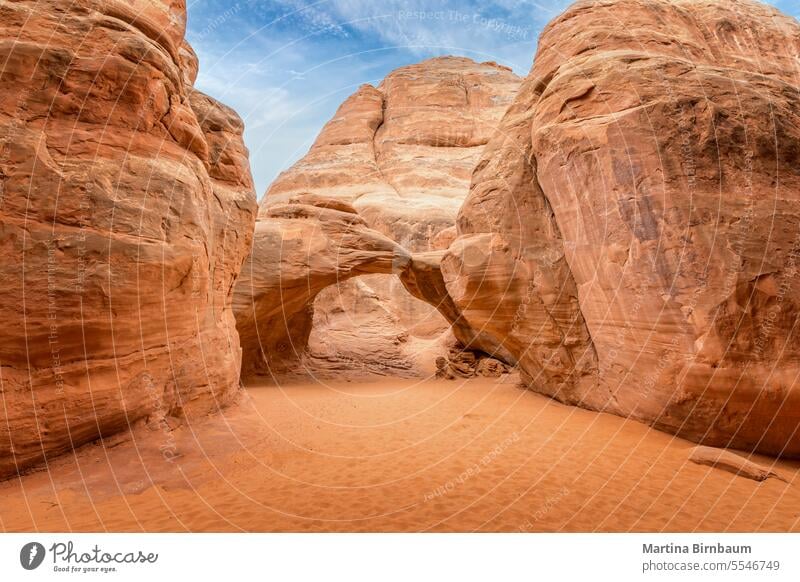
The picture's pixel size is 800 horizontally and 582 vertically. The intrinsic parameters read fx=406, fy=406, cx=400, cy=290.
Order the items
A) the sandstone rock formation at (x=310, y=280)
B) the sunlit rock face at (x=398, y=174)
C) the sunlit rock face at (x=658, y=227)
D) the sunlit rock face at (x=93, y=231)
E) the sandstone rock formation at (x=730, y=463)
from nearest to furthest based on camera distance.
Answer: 1. the sunlit rock face at (x=93, y=231)
2. the sandstone rock formation at (x=730, y=463)
3. the sunlit rock face at (x=658, y=227)
4. the sandstone rock formation at (x=310, y=280)
5. the sunlit rock face at (x=398, y=174)

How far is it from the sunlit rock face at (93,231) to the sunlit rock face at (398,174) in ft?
32.8

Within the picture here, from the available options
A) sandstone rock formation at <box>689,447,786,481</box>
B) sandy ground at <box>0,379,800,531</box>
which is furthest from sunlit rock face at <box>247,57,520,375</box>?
sandstone rock formation at <box>689,447,786,481</box>

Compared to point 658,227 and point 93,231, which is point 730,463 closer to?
point 658,227

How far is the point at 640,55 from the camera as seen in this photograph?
8.08 m

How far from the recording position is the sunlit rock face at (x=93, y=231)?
5152mm

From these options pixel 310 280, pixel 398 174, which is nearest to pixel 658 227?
pixel 310 280

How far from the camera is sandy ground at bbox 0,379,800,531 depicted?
14.1ft

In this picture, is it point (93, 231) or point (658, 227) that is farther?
point (658, 227)

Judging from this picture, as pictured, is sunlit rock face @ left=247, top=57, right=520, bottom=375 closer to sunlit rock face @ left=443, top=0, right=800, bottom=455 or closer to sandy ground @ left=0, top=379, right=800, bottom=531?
sunlit rock face @ left=443, top=0, right=800, bottom=455

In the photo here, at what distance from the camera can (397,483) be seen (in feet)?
17.5

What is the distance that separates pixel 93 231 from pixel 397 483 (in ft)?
17.7

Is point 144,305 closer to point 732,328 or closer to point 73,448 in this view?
point 73,448

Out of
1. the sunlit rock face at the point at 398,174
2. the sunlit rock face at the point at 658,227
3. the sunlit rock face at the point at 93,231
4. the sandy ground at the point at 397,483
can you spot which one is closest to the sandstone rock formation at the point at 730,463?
the sandy ground at the point at 397,483

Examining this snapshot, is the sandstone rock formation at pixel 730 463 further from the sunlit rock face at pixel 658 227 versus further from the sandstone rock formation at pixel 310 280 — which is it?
the sandstone rock formation at pixel 310 280
